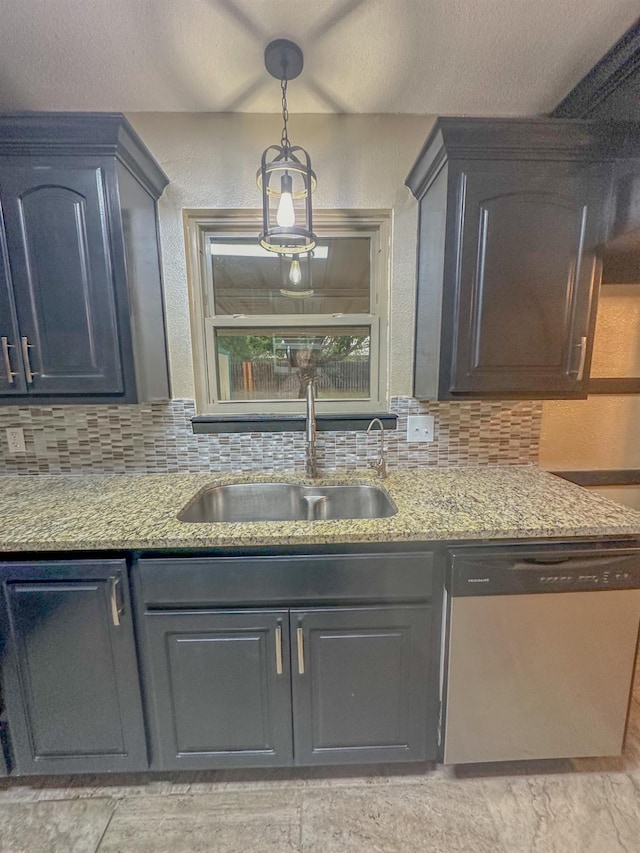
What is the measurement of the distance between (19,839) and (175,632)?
0.82 metres

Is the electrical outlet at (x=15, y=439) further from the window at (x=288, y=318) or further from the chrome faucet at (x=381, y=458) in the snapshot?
the chrome faucet at (x=381, y=458)

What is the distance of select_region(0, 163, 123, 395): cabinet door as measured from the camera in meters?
1.28

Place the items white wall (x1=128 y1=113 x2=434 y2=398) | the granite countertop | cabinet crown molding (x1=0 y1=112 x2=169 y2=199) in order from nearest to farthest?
1. the granite countertop
2. cabinet crown molding (x1=0 y1=112 x2=169 y2=199)
3. white wall (x1=128 y1=113 x2=434 y2=398)

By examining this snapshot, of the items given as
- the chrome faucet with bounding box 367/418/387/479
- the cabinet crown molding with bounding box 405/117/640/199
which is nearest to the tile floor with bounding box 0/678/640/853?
the chrome faucet with bounding box 367/418/387/479

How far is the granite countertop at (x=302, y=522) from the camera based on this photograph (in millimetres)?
1116

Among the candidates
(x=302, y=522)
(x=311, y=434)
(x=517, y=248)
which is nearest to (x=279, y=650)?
(x=302, y=522)

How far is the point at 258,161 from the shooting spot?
1631 mm

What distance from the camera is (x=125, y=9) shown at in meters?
1.16

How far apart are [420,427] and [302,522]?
85 cm

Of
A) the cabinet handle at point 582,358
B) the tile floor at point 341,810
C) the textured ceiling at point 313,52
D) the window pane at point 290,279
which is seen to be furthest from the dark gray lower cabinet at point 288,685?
the textured ceiling at point 313,52

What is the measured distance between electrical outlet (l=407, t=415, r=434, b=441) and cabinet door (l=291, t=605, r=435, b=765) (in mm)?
830

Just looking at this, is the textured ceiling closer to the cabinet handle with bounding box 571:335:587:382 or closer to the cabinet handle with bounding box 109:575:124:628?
the cabinet handle with bounding box 571:335:587:382

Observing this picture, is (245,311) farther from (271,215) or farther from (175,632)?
(175,632)

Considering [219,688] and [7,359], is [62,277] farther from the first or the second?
[219,688]
